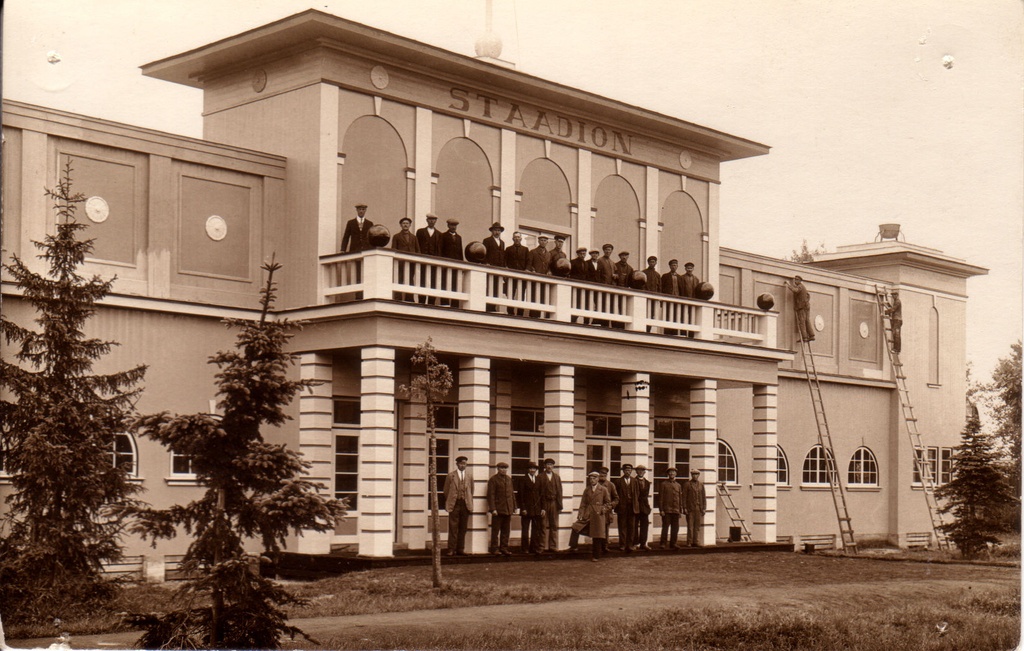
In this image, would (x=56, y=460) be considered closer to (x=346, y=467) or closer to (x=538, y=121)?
(x=346, y=467)

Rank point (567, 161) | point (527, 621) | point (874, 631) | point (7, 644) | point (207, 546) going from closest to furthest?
point (207, 546) < point (7, 644) < point (527, 621) < point (874, 631) < point (567, 161)

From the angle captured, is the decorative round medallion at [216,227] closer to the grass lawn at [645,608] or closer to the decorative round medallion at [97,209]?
the decorative round medallion at [97,209]

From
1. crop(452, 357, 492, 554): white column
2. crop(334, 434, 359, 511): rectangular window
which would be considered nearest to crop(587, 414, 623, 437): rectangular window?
crop(452, 357, 492, 554): white column

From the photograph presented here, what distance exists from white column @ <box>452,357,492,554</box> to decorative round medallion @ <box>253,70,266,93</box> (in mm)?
6279

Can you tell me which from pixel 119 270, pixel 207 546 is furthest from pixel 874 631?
pixel 119 270

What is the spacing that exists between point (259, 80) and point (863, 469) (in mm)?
21062

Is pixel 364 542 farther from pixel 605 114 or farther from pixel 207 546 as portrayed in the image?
pixel 605 114

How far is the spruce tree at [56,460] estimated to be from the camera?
655 inches

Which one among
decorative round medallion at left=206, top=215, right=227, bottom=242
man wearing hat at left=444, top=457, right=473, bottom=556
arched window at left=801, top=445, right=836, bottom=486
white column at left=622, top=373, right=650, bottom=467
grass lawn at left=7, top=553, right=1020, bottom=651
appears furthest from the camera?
arched window at left=801, top=445, right=836, bottom=486

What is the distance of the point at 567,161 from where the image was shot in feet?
91.7

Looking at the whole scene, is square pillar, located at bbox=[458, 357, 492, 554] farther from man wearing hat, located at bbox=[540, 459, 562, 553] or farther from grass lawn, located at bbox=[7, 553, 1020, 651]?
man wearing hat, located at bbox=[540, 459, 562, 553]

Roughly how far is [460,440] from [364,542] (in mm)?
3689

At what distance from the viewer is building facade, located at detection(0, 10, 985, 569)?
70.8 feet

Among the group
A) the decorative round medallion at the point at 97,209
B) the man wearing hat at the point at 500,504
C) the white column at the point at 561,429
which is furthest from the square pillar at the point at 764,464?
the decorative round medallion at the point at 97,209
